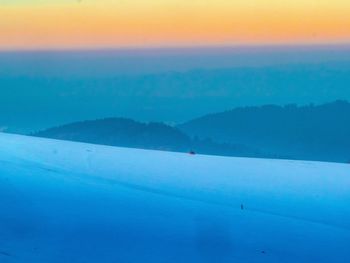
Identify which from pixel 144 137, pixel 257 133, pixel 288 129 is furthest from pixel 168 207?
pixel 288 129

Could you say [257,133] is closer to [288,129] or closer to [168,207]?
[288,129]

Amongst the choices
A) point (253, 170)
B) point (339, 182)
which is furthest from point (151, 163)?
point (339, 182)

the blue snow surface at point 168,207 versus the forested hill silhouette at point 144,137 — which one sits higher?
the forested hill silhouette at point 144,137

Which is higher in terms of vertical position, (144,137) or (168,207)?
(144,137)

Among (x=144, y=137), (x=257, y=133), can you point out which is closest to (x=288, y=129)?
(x=257, y=133)

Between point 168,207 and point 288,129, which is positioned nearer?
point 288,129

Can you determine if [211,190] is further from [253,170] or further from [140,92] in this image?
[140,92]
